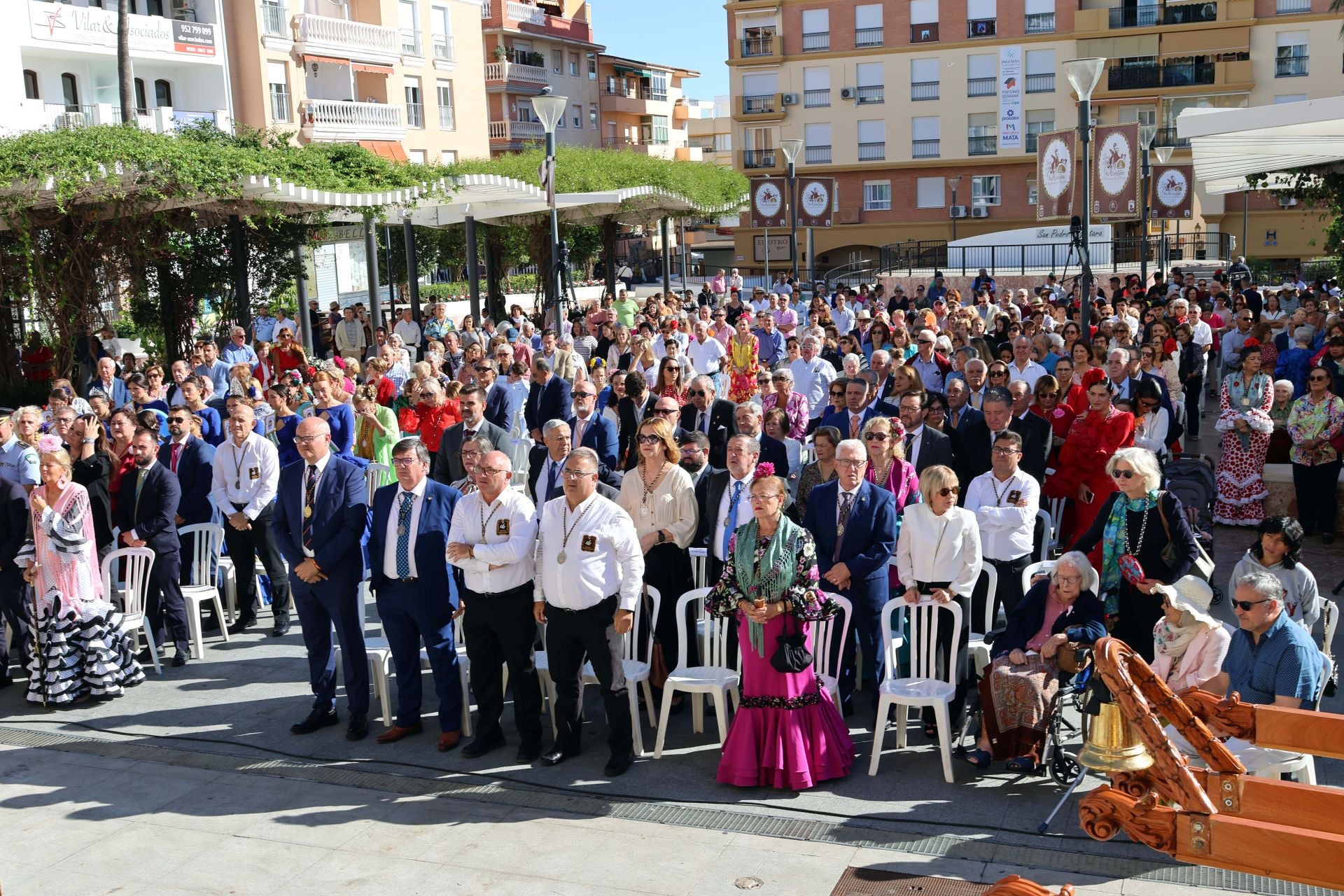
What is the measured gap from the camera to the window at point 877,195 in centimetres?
4909

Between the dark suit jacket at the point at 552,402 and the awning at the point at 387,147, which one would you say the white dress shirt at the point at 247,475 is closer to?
the dark suit jacket at the point at 552,402

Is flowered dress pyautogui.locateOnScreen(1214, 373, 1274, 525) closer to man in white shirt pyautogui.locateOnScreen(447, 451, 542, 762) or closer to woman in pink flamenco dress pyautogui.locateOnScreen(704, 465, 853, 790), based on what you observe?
woman in pink flamenco dress pyautogui.locateOnScreen(704, 465, 853, 790)

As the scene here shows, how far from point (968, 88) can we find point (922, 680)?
45.1 meters

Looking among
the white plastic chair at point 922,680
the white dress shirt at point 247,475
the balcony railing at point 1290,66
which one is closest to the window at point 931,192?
the balcony railing at point 1290,66

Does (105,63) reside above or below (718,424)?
above

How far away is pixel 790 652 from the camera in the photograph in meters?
5.87

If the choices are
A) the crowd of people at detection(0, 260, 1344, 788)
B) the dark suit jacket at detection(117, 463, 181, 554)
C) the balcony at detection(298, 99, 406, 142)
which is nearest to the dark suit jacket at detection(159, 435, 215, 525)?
the crowd of people at detection(0, 260, 1344, 788)

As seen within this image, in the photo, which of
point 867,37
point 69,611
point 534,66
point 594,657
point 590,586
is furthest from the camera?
point 534,66

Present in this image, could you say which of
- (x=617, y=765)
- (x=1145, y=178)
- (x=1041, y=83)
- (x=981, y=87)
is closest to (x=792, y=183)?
(x=1145, y=178)

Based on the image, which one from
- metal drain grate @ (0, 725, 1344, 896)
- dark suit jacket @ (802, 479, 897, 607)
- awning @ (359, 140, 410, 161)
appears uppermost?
awning @ (359, 140, 410, 161)

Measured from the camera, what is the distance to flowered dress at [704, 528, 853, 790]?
590cm

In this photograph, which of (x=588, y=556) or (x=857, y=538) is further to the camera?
(x=857, y=538)

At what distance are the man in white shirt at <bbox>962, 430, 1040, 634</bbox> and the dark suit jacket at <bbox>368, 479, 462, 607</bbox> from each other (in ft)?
9.77

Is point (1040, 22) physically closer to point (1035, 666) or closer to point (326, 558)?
point (1035, 666)
